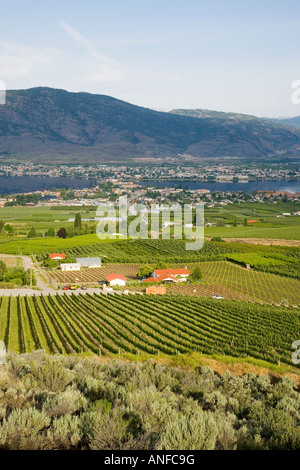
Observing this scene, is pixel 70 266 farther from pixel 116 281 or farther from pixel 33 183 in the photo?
pixel 33 183

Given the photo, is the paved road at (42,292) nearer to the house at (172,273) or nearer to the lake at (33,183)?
the house at (172,273)

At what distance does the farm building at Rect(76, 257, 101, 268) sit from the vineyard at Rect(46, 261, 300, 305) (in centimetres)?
81

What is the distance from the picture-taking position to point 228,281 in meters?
41.0

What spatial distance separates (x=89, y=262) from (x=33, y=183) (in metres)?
130

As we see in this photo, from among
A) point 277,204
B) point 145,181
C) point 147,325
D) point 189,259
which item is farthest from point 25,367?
point 145,181

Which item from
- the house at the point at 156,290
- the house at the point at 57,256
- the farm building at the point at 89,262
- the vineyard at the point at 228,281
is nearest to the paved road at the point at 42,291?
the house at the point at 156,290

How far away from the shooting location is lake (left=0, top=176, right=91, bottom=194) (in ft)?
498

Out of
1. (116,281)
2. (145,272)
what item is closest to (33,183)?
(145,272)

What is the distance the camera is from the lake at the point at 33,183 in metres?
152

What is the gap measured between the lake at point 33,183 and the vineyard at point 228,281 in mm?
107364

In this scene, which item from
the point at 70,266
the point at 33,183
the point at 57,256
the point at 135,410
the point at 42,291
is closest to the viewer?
the point at 135,410

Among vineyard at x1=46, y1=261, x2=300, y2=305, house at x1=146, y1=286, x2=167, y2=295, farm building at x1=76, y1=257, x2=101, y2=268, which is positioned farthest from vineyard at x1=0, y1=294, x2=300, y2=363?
farm building at x1=76, y1=257, x2=101, y2=268
